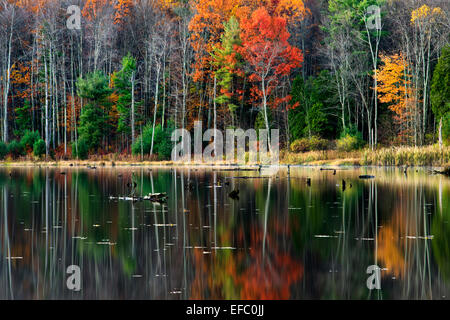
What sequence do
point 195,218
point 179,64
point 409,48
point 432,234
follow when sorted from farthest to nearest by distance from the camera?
point 179,64 → point 409,48 → point 195,218 → point 432,234

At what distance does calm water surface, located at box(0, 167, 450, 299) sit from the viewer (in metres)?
9.34

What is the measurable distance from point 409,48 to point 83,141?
27751 millimetres

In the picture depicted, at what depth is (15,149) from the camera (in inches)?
2147

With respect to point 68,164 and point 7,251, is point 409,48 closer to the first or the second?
point 68,164

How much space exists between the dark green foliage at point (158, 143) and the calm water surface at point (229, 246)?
3017cm

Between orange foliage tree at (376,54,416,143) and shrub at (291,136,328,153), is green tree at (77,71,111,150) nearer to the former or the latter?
shrub at (291,136,328,153)

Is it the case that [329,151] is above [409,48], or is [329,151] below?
below

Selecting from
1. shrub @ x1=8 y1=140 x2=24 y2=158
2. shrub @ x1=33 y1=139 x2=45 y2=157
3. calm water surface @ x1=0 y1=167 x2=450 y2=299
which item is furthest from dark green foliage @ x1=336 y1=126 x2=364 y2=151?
→ shrub @ x1=8 y1=140 x2=24 y2=158

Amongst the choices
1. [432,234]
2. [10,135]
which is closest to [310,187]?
[432,234]

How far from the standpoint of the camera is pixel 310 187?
26.5 m

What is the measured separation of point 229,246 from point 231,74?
4289 cm

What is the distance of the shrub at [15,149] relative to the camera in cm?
5425

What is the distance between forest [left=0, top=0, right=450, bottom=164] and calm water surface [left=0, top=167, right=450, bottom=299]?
27.5m
